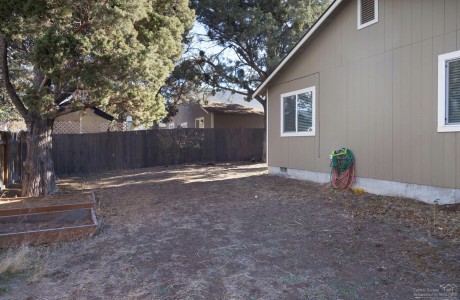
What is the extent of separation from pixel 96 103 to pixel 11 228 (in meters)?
3.37

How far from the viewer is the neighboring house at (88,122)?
57.7 ft

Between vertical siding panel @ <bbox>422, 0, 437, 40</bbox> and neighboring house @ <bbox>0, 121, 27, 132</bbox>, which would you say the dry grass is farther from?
neighboring house @ <bbox>0, 121, 27, 132</bbox>

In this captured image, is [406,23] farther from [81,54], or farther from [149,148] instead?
Answer: [149,148]

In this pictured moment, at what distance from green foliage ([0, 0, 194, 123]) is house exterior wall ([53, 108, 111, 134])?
27.7ft

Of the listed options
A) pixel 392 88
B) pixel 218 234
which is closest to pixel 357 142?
pixel 392 88

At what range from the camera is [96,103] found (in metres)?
8.34

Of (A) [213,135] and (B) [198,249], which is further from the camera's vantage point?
(A) [213,135]

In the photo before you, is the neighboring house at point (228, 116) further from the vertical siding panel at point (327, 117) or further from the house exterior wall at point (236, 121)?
the vertical siding panel at point (327, 117)

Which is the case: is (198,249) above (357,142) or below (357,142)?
below

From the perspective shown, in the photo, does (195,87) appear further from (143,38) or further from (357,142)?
(357,142)

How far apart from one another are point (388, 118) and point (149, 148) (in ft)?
Result: 37.1

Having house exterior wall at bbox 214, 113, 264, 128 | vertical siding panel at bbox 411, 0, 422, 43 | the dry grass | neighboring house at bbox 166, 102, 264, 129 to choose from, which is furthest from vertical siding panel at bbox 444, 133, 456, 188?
house exterior wall at bbox 214, 113, 264, 128

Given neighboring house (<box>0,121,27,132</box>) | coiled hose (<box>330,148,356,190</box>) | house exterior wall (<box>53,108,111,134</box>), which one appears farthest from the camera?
neighboring house (<box>0,121,27,132</box>)

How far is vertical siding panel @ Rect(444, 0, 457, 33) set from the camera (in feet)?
20.2
